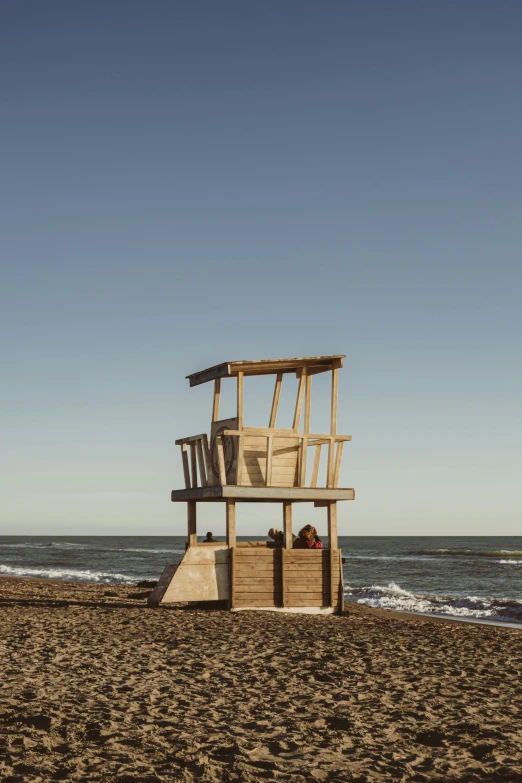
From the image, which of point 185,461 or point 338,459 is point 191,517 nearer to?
point 185,461

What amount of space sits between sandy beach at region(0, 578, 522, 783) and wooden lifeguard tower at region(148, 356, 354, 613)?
2.82m

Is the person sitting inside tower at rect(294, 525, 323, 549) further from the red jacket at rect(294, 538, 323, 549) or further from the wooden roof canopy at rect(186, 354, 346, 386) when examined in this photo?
the wooden roof canopy at rect(186, 354, 346, 386)

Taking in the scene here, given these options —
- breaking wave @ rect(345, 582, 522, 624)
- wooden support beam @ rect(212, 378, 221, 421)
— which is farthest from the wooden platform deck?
breaking wave @ rect(345, 582, 522, 624)

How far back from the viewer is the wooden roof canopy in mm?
16688

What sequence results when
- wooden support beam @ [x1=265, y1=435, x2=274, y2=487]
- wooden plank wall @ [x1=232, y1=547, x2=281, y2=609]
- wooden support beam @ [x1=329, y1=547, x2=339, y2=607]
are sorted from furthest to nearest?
wooden support beam @ [x1=329, y1=547, x2=339, y2=607] < wooden plank wall @ [x1=232, y1=547, x2=281, y2=609] < wooden support beam @ [x1=265, y1=435, x2=274, y2=487]

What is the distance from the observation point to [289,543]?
1777cm

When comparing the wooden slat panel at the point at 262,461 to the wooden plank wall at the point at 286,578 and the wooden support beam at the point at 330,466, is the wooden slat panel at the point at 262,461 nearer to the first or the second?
the wooden support beam at the point at 330,466

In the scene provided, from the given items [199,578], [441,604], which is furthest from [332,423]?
[441,604]

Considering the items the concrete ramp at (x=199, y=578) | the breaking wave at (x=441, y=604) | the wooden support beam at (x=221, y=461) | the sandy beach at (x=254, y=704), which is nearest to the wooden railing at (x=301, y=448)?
the wooden support beam at (x=221, y=461)

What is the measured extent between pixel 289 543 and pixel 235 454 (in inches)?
109

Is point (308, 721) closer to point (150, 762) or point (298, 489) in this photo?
point (150, 762)

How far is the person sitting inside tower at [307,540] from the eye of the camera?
17719 mm

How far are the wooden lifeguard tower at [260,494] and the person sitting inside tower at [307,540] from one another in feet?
1.03

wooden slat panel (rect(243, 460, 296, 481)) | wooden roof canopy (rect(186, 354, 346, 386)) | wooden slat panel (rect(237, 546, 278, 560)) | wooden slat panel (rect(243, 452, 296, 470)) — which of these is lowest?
wooden slat panel (rect(237, 546, 278, 560))
